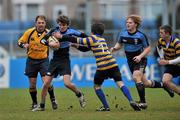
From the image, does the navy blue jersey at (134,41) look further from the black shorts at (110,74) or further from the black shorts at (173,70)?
the black shorts at (110,74)

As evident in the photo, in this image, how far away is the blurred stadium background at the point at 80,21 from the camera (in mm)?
28156

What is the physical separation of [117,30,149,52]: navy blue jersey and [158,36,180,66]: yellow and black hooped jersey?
1.26ft

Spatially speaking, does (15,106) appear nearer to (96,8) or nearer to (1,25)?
(1,25)

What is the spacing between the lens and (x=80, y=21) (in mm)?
39375

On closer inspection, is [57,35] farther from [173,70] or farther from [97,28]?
[173,70]

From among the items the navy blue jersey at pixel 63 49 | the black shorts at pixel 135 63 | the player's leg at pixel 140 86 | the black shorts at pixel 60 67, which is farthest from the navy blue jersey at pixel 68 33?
the player's leg at pixel 140 86

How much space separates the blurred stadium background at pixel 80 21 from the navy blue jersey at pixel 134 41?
39.2 ft

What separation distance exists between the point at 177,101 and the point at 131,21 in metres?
2.92

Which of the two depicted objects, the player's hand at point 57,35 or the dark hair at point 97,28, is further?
the dark hair at point 97,28

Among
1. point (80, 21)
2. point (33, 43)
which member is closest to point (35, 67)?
point (33, 43)

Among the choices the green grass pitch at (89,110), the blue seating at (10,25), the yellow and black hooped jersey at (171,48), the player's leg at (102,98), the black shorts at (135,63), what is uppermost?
the blue seating at (10,25)

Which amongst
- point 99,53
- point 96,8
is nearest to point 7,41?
point 99,53

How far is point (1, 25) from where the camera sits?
38.9m

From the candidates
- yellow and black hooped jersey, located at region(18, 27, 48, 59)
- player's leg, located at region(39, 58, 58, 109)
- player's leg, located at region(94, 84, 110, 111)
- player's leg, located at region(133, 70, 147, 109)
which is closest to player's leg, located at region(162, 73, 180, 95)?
player's leg, located at region(133, 70, 147, 109)
